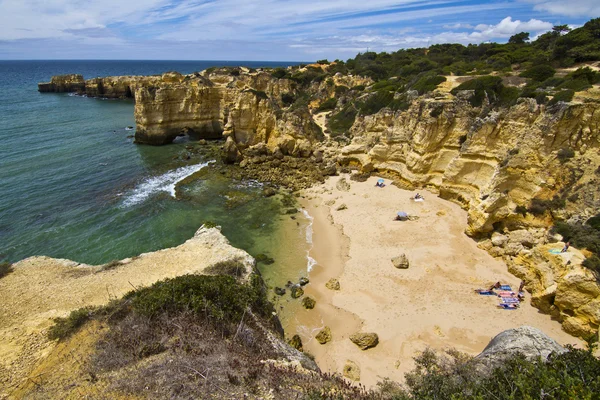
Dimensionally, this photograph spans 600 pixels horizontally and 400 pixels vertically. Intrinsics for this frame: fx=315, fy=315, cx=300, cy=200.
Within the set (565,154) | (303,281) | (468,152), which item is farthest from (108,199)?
(565,154)

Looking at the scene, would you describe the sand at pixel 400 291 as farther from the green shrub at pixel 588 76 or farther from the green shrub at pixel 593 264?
the green shrub at pixel 588 76

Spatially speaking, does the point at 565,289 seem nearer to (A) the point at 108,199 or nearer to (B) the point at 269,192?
(B) the point at 269,192

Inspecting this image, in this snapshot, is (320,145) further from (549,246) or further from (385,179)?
(549,246)

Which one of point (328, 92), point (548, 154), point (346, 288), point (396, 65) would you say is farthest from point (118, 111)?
point (548, 154)

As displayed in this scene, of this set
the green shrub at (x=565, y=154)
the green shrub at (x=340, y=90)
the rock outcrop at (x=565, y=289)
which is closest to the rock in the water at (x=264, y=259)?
the rock outcrop at (x=565, y=289)

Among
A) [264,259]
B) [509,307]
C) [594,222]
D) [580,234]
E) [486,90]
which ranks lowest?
[509,307]
